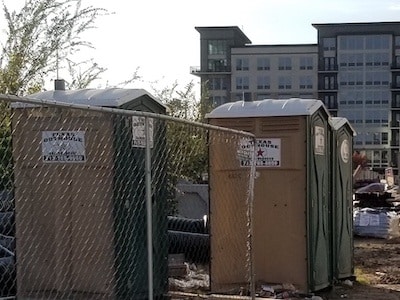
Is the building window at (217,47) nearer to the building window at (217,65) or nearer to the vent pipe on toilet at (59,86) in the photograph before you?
the building window at (217,65)

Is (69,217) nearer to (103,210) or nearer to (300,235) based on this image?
(103,210)

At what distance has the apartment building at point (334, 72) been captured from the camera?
288ft

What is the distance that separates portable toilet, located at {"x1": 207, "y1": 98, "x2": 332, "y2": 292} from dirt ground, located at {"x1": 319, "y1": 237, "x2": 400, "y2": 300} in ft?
2.52

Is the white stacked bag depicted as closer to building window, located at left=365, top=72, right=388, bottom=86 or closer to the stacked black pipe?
the stacked black pipe

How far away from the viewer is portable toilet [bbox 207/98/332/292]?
820cm

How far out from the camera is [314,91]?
88062 millimetres

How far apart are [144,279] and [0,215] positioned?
8.87 ft

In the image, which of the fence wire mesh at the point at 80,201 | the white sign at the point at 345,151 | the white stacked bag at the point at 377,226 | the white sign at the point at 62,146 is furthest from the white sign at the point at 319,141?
the white stacked bag at the point at 377,226

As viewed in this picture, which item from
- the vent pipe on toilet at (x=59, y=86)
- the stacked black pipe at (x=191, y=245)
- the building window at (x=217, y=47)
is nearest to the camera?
the vent pipe on toilet at (x=59, y=86)

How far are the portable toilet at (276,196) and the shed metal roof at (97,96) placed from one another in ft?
6.01

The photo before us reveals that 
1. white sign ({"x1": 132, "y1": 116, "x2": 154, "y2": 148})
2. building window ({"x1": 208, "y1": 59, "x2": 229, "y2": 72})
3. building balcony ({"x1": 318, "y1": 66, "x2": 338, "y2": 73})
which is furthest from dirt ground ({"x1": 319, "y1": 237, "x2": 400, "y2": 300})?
building window ({"x1": 208, "y1": 59, "x2": 229, "y2": 72})

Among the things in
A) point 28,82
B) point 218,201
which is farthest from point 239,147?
point 28,82

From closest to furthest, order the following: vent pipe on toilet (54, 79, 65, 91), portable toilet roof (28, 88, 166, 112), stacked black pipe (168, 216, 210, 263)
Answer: portable toilet roof (28, 88, 166, 112) < vent pipe on toilet (54, 79, 65, 91) < stacked black pipe (168, 216, 210, 263)

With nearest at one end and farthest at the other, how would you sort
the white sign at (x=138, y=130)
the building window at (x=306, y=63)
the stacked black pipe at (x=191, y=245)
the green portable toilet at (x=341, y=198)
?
1. the white sign at (x=138, y=130)
2. the green portable toilet at (x=341, y=198)
3. the stacked black pipe at (x=191, y=245)
4. the building window at (x=306, y=63)
